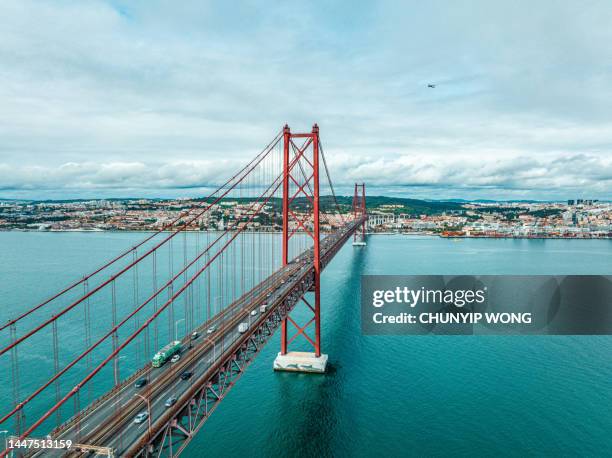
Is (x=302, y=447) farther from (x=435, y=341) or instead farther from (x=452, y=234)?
(x=452, y=234)

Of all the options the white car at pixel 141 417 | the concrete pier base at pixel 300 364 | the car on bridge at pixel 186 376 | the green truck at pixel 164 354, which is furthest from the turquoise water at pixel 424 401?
the white car at pixel 141 417

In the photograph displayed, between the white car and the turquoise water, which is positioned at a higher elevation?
the white car

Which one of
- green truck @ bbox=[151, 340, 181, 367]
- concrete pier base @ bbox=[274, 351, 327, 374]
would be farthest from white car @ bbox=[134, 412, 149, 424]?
concrete pier base @ bbox=[274, 351, 327, 374]

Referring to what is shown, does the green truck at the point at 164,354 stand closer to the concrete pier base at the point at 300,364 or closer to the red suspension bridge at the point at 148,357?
the red suspension bridge at the point at 148,357

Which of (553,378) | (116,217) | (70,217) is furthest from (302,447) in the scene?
(70,217)

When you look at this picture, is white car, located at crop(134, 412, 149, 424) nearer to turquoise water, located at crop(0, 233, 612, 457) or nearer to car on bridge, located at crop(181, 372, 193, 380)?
car on bridge, located at crop(181, 372, 193, 380)

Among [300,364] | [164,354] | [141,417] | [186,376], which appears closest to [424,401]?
[300,364]

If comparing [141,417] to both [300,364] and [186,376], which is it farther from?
[300,364]
